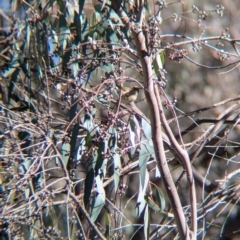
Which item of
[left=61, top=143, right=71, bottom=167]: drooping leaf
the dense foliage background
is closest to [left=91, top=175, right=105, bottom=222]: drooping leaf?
the dense foliage background

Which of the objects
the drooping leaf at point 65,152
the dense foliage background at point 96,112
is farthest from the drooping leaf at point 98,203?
the drooping leaf at point 65,152

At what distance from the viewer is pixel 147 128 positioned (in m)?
2.08

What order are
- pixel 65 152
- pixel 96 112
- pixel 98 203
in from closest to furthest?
1. pixel 98 203
2. pixel 65 152
3. pixel 96 112

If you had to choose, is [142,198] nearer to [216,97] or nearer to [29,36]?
[29,36]

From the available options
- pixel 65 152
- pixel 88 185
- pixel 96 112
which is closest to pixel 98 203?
Answer: pixel 88 185

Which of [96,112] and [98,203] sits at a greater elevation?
[96,112]

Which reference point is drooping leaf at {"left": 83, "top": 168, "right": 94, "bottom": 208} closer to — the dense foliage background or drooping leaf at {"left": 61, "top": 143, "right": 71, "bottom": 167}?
the dense foliage background

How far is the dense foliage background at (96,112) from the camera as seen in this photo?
5.93 ft

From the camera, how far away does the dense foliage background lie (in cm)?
181

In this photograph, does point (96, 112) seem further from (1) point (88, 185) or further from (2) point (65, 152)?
(1) point (88, 185)

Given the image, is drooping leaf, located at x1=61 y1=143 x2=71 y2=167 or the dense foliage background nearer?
the dense foliage background

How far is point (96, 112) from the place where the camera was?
239cm

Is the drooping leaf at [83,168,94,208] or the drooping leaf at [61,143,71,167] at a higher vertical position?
the drooping leaf at [61,143,71,167]

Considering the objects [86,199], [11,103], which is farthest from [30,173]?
[11,103]
